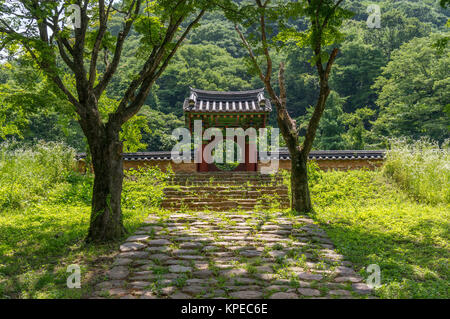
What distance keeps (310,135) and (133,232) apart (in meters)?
4.25

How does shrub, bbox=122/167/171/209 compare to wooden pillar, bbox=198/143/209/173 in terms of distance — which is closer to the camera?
shrub, bbox=122/167/171/209

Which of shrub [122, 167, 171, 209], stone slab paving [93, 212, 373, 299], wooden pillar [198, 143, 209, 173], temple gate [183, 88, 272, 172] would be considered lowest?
stone slab paving [93, 212, 373, 299]

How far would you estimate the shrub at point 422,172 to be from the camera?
9.20 metres

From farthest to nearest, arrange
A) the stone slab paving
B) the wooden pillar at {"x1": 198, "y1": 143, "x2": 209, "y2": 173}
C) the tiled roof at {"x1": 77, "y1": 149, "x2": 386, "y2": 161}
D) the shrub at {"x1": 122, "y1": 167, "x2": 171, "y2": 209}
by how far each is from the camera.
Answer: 1. the wooden pillar at {"x1": 198, "y1": 143, "x2": 209, "y2": 173}
2. the tiled roof at {"x1": 77, "y1": 149, "x2": 386, "y2": 161}
3. the shrub at {"x1": 122, "y1": 167, "x2": 171, "y2": 209}
4. the stone slab paving

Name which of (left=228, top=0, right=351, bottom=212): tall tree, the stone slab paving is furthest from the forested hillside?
the stone slab paving

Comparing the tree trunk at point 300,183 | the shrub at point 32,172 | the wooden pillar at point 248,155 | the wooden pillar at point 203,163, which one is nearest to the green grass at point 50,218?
the shrub at point 32,172

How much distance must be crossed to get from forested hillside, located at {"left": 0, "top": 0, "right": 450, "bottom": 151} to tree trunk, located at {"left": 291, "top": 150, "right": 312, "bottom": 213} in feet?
20.2

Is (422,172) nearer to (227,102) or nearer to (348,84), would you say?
(227,102)

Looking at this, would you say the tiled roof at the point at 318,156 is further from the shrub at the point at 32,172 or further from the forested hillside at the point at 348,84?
the shrub at the point at 32,172

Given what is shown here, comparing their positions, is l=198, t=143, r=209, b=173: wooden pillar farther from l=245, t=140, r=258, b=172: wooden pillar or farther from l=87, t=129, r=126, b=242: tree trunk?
l=87, t=129, r=126, b=242: tree trunk

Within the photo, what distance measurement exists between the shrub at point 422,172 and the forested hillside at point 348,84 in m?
6.04

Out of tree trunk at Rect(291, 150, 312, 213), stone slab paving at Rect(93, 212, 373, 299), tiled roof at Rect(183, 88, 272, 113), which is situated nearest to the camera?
stone slab paving at Rect(93, 212, 373, 299)

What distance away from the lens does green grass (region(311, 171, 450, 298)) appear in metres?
4.21

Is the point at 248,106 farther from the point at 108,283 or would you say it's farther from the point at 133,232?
the point at 108,283
